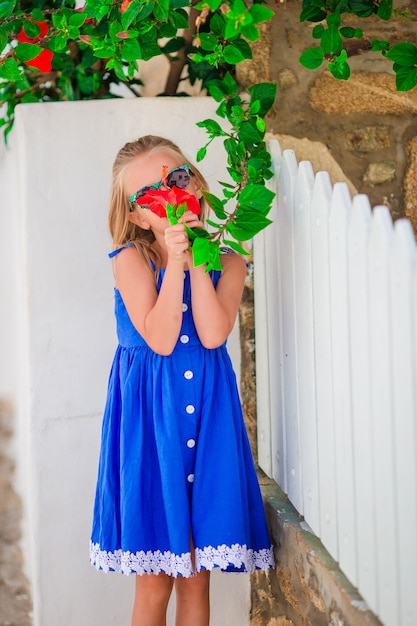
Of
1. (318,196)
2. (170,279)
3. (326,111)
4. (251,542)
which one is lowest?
(251,542)

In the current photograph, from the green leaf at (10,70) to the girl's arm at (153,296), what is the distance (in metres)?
0.59

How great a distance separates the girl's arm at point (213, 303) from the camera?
2.16m

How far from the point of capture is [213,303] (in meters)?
2.17

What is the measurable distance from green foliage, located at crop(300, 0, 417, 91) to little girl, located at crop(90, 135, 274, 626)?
0.48 meters

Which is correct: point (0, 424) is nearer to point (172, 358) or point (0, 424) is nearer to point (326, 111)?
point (172, 358)

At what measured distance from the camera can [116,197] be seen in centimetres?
237

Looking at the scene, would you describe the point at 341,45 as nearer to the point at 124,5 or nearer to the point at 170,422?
the point at 124,5

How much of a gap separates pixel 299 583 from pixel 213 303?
0.80 metres

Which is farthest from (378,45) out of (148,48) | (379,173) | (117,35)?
(117,35)

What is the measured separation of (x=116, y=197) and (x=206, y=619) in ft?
4.03

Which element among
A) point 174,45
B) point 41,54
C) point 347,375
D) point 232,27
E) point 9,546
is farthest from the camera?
point 9,546

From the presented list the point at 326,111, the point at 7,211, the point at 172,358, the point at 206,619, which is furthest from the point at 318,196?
the point at 7,211

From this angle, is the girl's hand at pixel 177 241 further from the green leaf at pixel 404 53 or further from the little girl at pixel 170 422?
the green leaf at pixel 404 53

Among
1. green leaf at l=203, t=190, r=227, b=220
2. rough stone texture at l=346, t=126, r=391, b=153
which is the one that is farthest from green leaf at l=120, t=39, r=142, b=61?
rough stone texture at l=346, t=126, r=391, b=153
